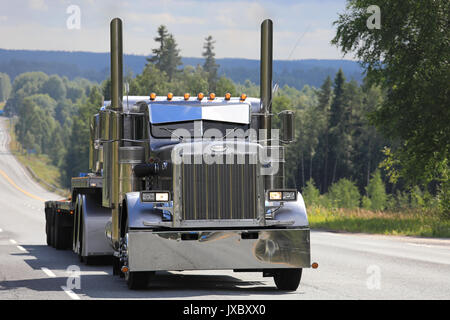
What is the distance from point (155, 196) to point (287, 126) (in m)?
3.06

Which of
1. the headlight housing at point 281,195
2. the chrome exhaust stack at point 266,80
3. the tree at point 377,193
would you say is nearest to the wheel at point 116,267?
the chrome exhaust stack at point 266,80

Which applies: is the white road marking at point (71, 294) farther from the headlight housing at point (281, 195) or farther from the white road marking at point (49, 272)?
the headlight housing at point (281, 195)

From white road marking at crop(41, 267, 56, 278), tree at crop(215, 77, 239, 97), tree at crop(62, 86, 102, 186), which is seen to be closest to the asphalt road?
white road marking at crop(41, 267, 56, 278)

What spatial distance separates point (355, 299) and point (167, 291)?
276cm

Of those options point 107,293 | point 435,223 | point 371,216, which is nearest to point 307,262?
point 107,293

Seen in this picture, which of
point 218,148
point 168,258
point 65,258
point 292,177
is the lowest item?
point 292,177

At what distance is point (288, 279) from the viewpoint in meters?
13.1

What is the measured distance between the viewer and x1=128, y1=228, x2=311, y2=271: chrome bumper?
12164 millimetres

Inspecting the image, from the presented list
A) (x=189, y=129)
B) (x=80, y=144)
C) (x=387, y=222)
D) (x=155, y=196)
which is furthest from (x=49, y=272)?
(x=80, y=144)

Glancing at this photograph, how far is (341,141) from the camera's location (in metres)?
131

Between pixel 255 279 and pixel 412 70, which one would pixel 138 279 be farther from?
pixel 412 70

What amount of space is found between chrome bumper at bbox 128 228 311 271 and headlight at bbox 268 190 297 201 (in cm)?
44

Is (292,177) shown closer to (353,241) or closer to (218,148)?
(353,241)
